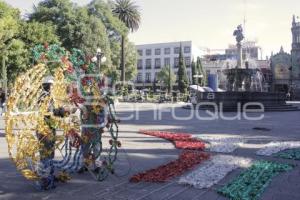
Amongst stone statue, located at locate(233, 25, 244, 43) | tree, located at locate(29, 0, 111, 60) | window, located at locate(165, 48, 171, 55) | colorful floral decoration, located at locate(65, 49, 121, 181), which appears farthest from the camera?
window, located at locate(165, 48, 171, 55)

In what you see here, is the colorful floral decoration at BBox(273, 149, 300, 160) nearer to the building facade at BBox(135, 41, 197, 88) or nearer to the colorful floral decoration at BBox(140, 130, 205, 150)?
the colorful floral decoration at BBox(140, 130, 205, 150)

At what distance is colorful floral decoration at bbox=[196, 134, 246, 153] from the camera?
37.6 ft

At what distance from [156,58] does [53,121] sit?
337 ft

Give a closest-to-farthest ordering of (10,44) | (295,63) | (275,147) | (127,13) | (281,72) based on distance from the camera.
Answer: (275,147), (10,44), (127,13), (295,63), (281,72)

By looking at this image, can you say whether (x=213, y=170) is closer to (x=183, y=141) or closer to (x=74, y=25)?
(x=183, y=141)

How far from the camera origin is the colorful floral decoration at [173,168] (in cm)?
789

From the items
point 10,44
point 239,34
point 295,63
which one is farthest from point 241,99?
point 295,63

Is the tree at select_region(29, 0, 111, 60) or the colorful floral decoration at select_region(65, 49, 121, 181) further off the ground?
the tree at select_region(29, 0, 111, 60)

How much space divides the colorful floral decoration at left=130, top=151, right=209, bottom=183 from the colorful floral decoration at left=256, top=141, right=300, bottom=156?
5.54ft

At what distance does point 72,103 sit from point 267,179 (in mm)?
4020

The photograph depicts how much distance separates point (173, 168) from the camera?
8.82 m

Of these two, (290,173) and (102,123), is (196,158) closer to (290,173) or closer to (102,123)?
(290,173)

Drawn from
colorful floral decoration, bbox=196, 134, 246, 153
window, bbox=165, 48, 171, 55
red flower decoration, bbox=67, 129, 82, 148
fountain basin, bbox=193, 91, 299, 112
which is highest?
window, bbox=165, 48, 171, 55

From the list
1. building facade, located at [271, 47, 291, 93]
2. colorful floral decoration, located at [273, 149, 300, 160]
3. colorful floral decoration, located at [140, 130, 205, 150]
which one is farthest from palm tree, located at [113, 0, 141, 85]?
colorful floral decoration, located at [273, 149, 300, 160]
